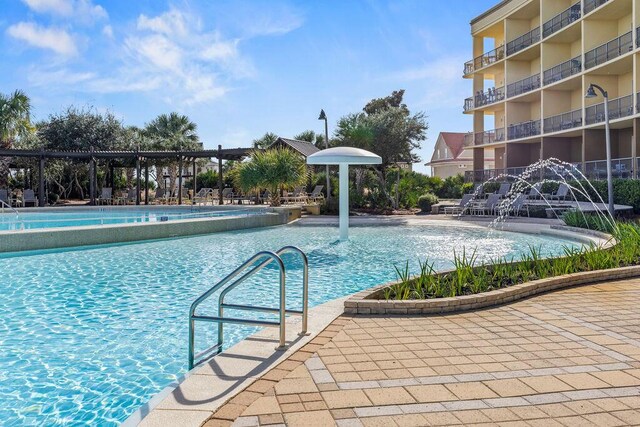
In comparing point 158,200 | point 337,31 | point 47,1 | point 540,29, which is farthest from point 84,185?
point 540,29

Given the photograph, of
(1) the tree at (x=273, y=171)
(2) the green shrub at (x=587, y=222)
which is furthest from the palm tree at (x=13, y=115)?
(2) the green shrub at (x=587, y=222)

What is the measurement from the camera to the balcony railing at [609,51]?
23.1 m

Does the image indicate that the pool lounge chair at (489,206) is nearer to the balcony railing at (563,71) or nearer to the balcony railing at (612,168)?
the balcony railing at (612,168)

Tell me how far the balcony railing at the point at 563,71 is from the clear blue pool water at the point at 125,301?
15486mm

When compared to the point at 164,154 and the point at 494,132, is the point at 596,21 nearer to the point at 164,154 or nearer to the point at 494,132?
the point at 494,132

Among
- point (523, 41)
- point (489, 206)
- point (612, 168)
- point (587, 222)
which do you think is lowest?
point (587, 222)

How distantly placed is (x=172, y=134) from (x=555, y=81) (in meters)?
26.3

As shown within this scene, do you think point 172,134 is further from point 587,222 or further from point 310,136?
point 587,222

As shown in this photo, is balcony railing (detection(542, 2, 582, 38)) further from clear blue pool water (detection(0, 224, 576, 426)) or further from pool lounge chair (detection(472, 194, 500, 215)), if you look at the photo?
clear blue pool water (detection(0, 224, 576, 426))

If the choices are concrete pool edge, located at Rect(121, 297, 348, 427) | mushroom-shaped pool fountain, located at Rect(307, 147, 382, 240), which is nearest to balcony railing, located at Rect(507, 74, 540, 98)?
mushroom-shaped pool fountain, located at Rect(307, 147, 382, 240)

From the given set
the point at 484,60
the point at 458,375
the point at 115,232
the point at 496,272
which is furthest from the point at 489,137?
the point at 458,375

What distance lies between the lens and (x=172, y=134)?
3947cm

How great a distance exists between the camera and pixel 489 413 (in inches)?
115

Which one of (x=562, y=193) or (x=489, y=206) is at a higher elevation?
(x=562, y=193)
